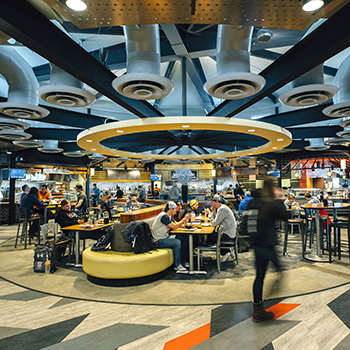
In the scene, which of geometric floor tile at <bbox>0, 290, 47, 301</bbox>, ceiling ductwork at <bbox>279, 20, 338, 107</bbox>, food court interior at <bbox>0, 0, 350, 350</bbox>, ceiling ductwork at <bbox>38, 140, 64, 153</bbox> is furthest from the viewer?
ceiling ductwork at <bbox>38, 140, 64, 153</bbox>

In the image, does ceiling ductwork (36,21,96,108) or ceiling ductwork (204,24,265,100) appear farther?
ceiling ductwork (36,21,96,108)

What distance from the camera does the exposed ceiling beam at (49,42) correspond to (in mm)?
2273

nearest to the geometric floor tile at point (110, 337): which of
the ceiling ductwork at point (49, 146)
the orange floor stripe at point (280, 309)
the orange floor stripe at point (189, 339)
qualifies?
the orange floor stripe at point (189, 339)

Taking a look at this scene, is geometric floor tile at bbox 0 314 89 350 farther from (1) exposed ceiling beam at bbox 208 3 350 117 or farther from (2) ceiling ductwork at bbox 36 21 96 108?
(1) exposed ceiling beam at bbox 208 3 350 117

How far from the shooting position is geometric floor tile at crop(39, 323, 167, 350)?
8.52 feet

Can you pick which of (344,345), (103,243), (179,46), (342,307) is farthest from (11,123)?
(342,307)

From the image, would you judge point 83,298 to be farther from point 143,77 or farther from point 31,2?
point 31,2

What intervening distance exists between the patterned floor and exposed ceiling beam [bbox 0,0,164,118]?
126 inches

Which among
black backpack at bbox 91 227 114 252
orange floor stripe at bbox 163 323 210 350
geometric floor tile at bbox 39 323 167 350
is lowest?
geometric floor tile at bbox 39 323 167 350

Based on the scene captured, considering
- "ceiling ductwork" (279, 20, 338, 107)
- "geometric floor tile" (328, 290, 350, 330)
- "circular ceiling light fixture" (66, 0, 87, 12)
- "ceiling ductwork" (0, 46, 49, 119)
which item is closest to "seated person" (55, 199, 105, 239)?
"ceiling ductwork" (0, 46, 49, 119)

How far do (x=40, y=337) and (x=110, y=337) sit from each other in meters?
0.80

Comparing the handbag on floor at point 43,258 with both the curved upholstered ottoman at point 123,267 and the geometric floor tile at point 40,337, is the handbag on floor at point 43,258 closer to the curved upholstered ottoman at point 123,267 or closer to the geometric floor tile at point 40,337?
the curved upholstered ottoman at point 123,267

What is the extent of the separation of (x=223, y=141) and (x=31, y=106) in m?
6.48

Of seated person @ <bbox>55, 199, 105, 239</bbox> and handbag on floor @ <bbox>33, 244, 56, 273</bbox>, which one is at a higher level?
seated person @ <bbox>55, 199, 105, 239</bbox>
